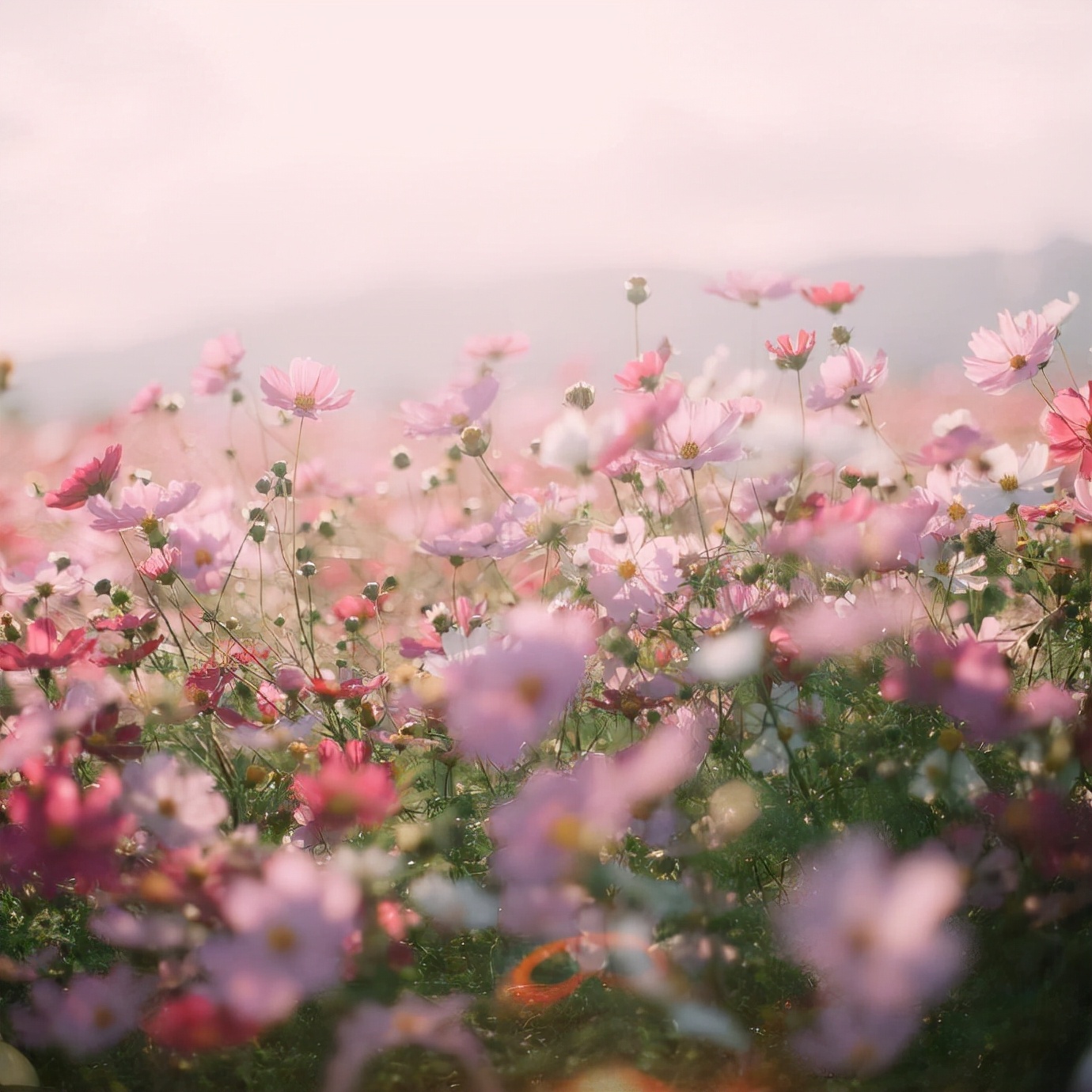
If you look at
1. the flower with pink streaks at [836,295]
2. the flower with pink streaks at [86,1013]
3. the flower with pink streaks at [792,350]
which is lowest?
the flower with pink streaks at [86,1013]

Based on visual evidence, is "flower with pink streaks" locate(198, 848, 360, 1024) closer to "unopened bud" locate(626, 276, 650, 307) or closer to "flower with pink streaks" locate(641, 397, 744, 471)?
"flower with pink streaks" locate(641, 397, 744, 471)

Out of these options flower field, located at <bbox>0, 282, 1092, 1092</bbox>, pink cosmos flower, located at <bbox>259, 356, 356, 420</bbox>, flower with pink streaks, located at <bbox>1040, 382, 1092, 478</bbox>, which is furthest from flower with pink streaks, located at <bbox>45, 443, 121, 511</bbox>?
flower with pink streaks, located at <bbox>1040, 382, 1092, 478</bbox>

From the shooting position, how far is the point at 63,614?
916 mm

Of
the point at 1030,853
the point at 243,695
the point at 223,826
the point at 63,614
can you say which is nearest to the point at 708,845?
the point at 1030,853

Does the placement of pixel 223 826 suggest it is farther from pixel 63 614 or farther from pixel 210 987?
pixel 63 614

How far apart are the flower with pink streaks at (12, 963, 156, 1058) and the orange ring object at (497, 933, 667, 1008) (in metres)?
0.17

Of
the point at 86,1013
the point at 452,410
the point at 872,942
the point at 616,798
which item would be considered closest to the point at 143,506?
the point at 452,410

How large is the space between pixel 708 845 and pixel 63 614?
646mm

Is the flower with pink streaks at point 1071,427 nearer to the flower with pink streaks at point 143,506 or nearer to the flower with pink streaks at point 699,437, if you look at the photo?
the flower with pink streaks at point 699,437

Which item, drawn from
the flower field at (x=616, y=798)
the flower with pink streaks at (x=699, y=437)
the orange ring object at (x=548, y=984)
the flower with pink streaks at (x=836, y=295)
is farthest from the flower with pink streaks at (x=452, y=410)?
the orange ring object at (x=548, y=984)

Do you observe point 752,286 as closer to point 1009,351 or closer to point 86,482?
point 1009,351

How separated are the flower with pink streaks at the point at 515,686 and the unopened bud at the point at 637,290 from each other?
507mm

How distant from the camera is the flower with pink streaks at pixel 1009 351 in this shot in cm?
68

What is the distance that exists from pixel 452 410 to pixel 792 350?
10.0 inches
